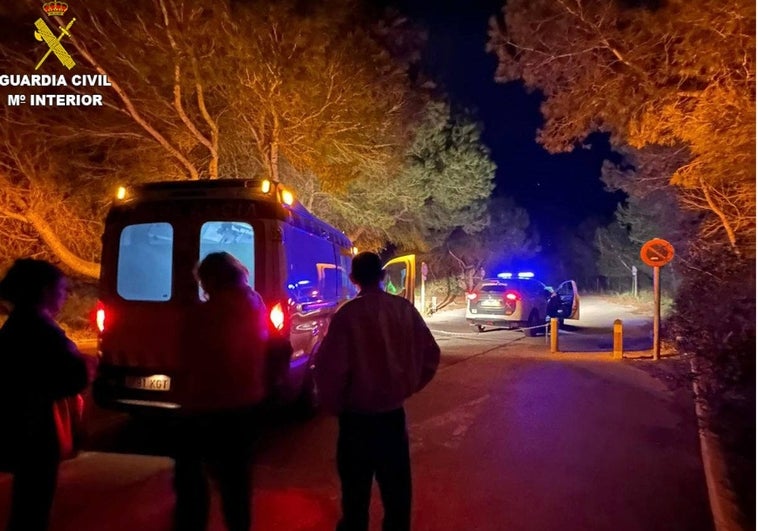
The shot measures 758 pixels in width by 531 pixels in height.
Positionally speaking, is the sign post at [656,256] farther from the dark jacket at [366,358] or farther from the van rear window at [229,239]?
the dark jacket at [366,358]

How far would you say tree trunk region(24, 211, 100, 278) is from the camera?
14328mm

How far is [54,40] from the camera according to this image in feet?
40.8

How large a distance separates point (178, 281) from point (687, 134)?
801 cm

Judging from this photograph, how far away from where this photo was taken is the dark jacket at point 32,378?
10.0 feet

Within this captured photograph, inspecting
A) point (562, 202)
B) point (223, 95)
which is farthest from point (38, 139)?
point (562, 202)

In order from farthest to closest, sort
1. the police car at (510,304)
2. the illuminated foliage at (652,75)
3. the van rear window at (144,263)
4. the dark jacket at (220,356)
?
the police car at (510,304) → the illuminated foliage at (652,75) → the van rear window at (144,263) → the dark jacket at (220,356)

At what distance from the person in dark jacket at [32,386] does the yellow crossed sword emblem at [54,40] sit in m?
10.9

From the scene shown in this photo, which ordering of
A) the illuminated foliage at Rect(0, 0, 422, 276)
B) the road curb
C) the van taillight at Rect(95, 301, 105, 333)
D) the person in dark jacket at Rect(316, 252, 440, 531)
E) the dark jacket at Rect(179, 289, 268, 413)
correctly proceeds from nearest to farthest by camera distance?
the person in dark jacket at Rect(316, 252, 440, 531) → the dark jacket at Rect(179, 289, 268, 413) → the road curb → the van taillight at Rect(95, 301, 105, 333) → the illuminated foliage at Rect(0, 0, 422, 276)

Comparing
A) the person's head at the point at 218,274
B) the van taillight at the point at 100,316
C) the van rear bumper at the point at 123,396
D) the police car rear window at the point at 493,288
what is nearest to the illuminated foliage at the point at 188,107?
the police car rear window at the point at 493,288

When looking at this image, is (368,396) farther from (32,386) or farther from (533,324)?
(533,324)

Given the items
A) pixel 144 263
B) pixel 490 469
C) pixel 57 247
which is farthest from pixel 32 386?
pixel 57 247

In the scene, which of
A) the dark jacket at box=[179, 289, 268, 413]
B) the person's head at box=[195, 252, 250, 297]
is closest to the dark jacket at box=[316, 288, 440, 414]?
the dark jacket at box=[179, 289, 268, 413]

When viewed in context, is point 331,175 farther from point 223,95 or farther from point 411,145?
point 411,145

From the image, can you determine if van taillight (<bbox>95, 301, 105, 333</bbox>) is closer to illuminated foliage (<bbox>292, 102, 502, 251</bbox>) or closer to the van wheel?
illuminated foliage (<bbox>292, 102, 502, 251</bbox>)
